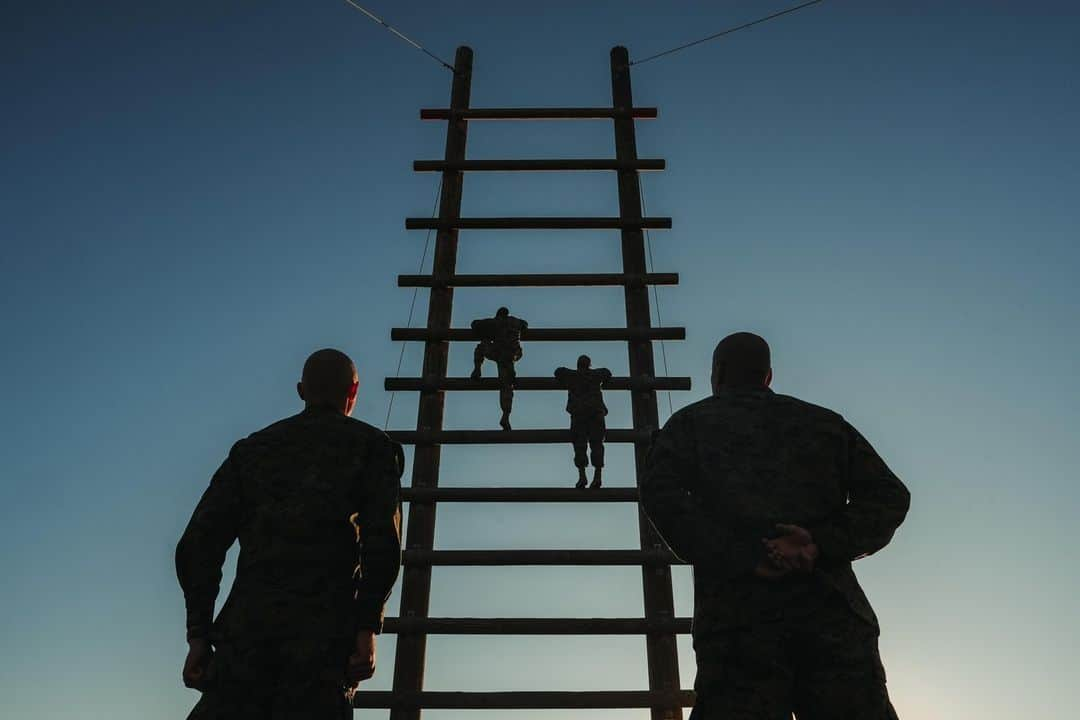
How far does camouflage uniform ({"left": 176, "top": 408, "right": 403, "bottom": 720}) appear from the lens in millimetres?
2629

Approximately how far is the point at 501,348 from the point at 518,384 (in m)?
0.31

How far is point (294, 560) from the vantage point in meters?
2.77

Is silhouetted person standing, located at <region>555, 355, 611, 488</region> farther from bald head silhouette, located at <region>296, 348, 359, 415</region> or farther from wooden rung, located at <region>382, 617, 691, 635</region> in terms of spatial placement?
bald head silhouette, located at <region>296, 348, 359, 415</region>

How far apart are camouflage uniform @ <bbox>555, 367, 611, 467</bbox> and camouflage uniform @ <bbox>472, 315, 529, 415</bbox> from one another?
0.37 m

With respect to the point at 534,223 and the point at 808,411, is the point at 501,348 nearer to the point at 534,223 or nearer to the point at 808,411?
the point at 534,223

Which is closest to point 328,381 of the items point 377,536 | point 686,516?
point 377,536

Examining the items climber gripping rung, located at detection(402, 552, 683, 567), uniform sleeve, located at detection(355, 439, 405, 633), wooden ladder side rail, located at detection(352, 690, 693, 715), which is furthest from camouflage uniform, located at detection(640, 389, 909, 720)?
climber gripping rung, located at detection(402, 552, 683, 567)

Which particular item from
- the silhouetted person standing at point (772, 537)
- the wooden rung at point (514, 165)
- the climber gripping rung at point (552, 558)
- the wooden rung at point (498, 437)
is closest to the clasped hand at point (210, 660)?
the silhouetted person standing at point (772, 537)

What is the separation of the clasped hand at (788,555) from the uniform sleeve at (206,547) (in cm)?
176

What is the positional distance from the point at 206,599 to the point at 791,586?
1.90m

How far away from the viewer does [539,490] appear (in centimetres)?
592

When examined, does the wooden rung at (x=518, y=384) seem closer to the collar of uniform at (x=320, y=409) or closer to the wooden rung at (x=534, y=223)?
the wooden rung at (x=534, y=223)

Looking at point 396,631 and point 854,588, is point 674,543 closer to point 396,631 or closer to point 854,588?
point 854,588

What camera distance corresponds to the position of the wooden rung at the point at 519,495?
583 cm
